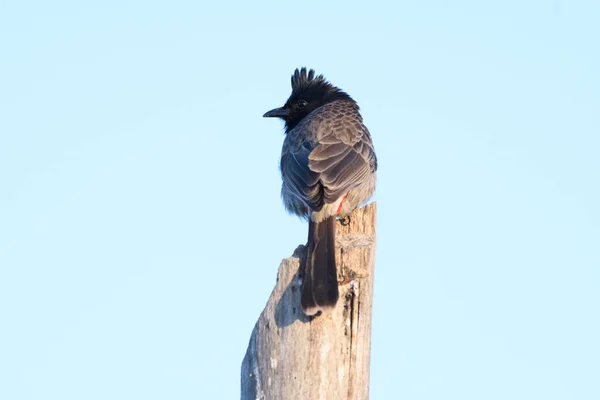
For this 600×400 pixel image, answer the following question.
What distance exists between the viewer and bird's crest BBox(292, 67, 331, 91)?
847 cm

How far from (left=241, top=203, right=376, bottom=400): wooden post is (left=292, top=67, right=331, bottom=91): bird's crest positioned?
449 centimetres

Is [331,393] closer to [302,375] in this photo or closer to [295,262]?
[302,375]

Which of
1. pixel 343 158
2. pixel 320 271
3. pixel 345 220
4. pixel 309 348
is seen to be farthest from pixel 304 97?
pixel 309 348

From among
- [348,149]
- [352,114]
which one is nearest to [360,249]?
[348,149]

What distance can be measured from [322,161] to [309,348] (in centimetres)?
267

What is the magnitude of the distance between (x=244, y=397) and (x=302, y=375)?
0.41m

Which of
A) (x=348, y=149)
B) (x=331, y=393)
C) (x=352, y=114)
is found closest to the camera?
(x=331, y=393)

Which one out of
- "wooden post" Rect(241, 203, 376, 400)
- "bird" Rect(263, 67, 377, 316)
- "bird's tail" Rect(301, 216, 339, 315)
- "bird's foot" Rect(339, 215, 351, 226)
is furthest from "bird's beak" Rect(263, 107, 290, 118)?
"wooden post" Rect(241, 203, 376, 400)

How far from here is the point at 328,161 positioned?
20.8ft

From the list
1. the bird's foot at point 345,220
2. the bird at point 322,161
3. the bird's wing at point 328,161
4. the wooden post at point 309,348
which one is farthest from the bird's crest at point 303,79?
the wooden post at point 309,348

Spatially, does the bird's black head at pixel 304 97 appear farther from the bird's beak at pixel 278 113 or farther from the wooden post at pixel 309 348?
the wooden post at pixel 309 348

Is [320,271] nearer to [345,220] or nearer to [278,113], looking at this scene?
[345,220]

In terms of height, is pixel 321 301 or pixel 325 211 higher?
pixel 325 211

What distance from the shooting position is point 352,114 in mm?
7531
